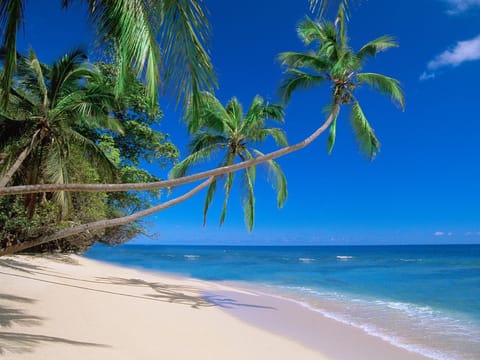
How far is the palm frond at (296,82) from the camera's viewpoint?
28.8 feet

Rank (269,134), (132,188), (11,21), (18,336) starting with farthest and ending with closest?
(269,134) → (18,336) → (132,188) → (11,21)

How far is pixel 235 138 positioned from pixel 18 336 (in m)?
7.54

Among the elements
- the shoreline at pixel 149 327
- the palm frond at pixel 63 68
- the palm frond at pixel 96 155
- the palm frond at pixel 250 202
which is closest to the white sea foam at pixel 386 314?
the shoreline at pixel 149 327

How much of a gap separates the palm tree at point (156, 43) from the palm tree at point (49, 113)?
5101mm

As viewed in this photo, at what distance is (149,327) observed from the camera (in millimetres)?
5953

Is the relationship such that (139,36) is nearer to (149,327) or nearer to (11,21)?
(11,21)

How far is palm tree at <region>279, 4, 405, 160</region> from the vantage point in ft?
25.7

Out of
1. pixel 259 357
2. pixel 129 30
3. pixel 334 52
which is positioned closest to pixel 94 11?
Result: pixel 129 30

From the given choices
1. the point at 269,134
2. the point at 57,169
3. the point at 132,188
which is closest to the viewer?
the point at 132,188

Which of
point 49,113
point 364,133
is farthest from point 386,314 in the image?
point 49,113

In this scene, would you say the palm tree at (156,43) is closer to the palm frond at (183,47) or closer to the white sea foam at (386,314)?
the palm frond at (183,47)

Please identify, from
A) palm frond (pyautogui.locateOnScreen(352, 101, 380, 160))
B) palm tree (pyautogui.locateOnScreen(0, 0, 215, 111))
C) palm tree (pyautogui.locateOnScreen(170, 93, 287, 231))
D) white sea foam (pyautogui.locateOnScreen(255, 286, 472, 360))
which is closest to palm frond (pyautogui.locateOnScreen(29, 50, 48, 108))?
palm tree (pyautogui.locateOnScreen(170, 93, 287, 231))

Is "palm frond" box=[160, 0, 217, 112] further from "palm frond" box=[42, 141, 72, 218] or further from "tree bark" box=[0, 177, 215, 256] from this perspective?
"palm frond" box=[42, 141, 72, 218]

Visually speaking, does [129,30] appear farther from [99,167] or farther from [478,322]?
[478,322]
